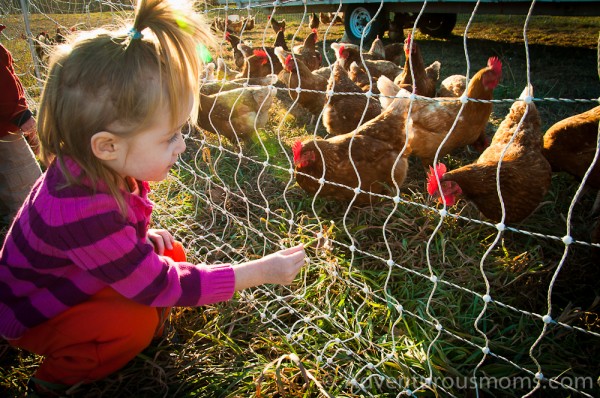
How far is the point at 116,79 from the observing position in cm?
90

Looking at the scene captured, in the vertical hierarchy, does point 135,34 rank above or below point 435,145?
above

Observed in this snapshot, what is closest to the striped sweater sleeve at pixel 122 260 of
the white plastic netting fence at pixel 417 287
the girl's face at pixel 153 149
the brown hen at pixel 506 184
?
the girl's face at pixel 153 149

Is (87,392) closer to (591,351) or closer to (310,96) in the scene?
(591,351)

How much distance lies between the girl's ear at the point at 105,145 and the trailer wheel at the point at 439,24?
6657 mm

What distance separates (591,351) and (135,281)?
1.55 meters

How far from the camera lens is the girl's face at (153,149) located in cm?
98

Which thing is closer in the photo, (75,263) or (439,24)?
(75,263)

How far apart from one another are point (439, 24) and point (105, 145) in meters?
6.78

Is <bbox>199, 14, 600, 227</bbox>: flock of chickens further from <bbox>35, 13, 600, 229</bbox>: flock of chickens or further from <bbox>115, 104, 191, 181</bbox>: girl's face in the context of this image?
<bbox>115, 104, 191, 181</bbox>: girl's face

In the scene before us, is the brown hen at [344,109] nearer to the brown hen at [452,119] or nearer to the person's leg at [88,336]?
the brown hen at [452,119]

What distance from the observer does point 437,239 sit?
1974 mm

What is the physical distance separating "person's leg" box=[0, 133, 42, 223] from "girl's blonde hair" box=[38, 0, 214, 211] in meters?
1.35

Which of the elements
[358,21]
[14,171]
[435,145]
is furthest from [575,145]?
[358,21]

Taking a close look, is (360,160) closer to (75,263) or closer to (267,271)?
(267,271)
